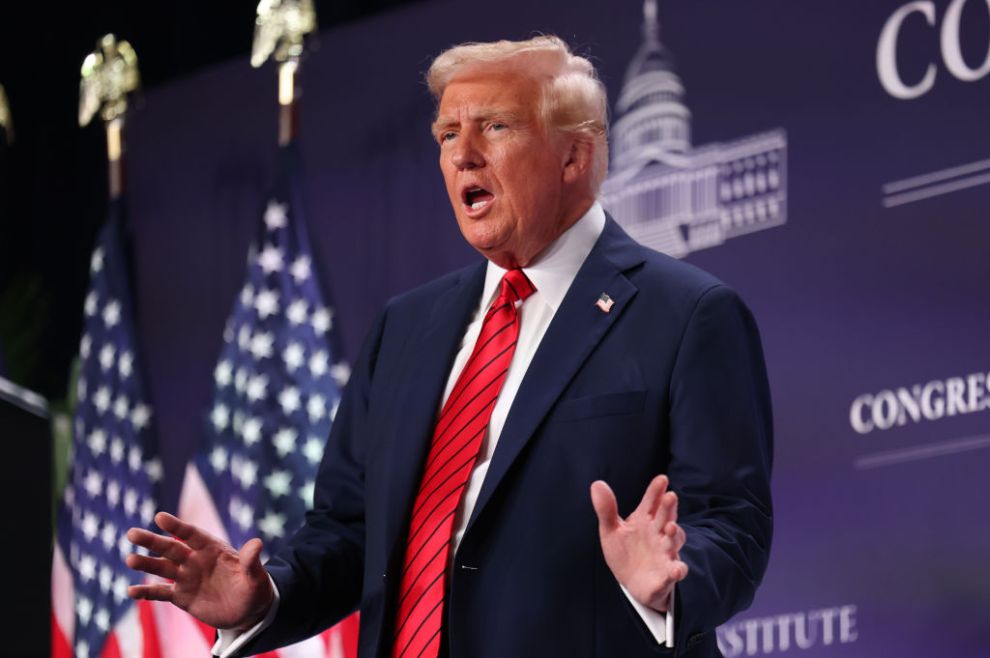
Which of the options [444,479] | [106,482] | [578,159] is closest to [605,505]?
[444,479]

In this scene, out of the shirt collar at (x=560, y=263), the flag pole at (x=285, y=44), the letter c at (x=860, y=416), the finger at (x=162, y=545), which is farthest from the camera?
the flag pole at (x=285, y=44)

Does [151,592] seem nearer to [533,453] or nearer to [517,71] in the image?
[533,453]

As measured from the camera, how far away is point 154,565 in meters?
2.17

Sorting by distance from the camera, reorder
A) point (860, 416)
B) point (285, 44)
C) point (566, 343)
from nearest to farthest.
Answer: point (566, 343) → point (860, 416) → point (285, 44)

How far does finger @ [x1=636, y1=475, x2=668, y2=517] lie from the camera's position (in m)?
1.93

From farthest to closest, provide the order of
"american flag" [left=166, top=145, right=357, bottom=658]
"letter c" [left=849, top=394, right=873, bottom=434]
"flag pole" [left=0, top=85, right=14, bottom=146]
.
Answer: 1. "flag pole" [left=0, top=85, right=14, bottom=146]
2. "american flag" [left=166, top=145, right=357, bottom=658]
3. "letter c" [left=849, top=394, right=873, bottom=434]

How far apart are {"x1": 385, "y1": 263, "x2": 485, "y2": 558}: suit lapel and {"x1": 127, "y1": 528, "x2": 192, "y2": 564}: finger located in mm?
310

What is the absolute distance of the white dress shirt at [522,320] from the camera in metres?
2.30

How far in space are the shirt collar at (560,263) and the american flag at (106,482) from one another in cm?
303

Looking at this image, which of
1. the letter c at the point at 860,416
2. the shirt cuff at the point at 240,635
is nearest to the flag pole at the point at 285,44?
the letter c at the point at 860,416

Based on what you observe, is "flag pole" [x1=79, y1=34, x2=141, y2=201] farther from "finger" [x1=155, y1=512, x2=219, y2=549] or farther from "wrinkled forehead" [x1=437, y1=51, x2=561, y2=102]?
"finger" [x1=155, y1=512, x2=219, y2=549]

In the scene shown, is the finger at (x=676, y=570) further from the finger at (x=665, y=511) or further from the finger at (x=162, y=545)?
the finger at (x=162, y=545)

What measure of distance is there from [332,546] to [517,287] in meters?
0.53

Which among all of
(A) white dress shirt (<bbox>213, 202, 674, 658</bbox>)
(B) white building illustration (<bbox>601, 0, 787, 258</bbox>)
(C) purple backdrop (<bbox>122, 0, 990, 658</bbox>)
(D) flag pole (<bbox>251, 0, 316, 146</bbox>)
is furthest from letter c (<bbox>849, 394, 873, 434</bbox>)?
(D) flag pole (<bbox>251, 0, 316, 146</bbox>)
